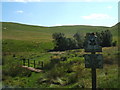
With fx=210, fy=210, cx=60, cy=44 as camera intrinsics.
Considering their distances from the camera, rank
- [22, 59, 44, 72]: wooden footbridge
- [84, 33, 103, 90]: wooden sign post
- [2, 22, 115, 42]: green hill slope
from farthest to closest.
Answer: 1. [2, 22, 115, 42]: green hill slope
2. [22, 59, 44, 72]: wooden footbridge
3. [84, 33, 103, 90]: wooden sign post

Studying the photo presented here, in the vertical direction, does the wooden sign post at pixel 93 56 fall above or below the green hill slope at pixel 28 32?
below

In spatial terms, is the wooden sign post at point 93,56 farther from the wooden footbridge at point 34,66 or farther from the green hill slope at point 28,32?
the green hill slope at point 28,32

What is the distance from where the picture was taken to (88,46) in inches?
350

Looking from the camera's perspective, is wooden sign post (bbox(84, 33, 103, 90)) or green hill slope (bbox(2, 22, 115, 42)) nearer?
wooden sign post (bbox(84, 33, 103, 90))

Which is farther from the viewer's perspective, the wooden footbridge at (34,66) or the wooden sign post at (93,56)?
the wooden footbridge at (34,66)

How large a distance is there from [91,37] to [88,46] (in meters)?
0.41

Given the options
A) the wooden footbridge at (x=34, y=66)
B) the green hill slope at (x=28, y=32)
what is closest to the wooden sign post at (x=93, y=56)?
the wooden footbridge at (x=34, y=66)

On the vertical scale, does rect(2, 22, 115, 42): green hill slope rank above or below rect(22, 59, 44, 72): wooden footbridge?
above

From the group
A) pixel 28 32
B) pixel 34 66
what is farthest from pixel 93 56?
pixel 28 32

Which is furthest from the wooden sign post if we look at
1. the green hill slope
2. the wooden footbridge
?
the green hill slope

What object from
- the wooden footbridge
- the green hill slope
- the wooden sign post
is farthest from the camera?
the green hill slope

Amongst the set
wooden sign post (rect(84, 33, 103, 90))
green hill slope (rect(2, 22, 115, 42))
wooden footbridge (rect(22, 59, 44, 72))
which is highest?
green hill slope (rect(2, 22, 115, 42))

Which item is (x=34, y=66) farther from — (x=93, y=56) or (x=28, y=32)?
(x=28, y=32)

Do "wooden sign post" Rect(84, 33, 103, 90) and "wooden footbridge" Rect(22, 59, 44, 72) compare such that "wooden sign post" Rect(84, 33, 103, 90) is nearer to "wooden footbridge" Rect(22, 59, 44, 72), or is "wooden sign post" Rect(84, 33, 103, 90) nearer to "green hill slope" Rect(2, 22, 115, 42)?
"wooden footbridge" Rect(22, 59, 44, 72)
